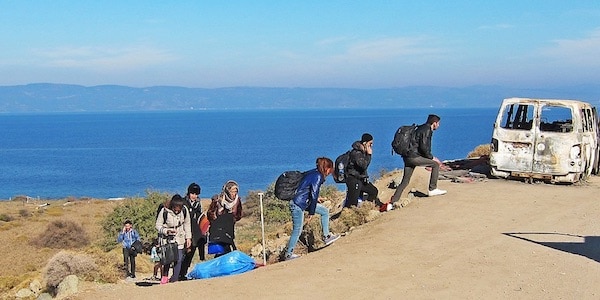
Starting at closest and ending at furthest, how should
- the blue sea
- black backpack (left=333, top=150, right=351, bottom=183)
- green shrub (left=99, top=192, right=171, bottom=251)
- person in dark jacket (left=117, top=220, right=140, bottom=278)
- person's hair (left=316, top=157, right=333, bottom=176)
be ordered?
person's hair (left=316, top=157, right=333, bottom=176) → black backpack (left=333, top=150, right=351, bottom=183) → person in dark jacket (left=117, top=220, right=140, bottom=278) → green shrub (left=99, top=192, right=171, bottom=251) → the blue sea

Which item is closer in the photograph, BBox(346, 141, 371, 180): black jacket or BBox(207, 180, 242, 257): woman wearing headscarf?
BBox(207, 180, 242, 257): woman wearing headscarf

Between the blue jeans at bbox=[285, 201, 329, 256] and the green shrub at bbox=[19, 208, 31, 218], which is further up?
the blue jeans at bbox=[285, 201, 329, 256]

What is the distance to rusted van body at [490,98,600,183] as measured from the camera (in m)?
15.7

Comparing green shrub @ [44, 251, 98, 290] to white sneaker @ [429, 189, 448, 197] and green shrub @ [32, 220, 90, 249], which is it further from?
green shrub @ [32, 220, 90, 249]

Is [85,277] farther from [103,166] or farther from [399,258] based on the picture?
[103,166]

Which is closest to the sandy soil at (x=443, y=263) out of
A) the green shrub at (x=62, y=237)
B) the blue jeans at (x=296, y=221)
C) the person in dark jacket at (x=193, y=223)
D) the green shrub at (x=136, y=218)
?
the blue jeans at (x=296, y=221)

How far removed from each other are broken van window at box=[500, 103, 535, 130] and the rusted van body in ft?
1.71

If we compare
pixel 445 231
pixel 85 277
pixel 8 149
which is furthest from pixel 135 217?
pixel 8 149

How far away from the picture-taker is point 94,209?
48.2m

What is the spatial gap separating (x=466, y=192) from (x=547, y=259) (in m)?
5.18

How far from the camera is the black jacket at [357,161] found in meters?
12.9

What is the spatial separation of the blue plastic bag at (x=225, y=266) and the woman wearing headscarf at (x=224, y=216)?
0.77 metres

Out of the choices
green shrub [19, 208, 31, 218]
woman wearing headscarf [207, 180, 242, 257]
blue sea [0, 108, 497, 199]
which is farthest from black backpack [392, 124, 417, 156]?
green shrub [19, 208, 31, 218]

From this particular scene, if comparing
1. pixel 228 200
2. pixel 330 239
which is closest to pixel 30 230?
pixel 228 200
